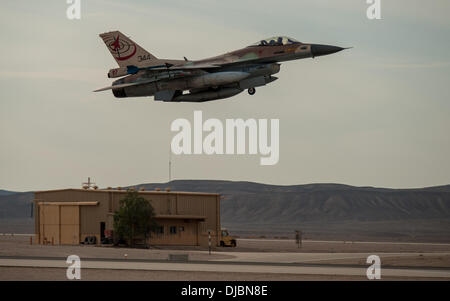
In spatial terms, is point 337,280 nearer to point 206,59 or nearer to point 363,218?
point 206,59

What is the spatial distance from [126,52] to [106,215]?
1803cm

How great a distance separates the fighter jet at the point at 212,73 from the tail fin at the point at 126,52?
0.25 meters

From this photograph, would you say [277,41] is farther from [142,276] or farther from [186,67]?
[142,276]

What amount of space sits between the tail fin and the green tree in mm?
15153

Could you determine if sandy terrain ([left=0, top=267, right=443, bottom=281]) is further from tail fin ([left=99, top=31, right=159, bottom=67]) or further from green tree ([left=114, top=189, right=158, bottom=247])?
green tree ([left=114, top=189, right=158, bottom=247])

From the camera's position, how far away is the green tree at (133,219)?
67.3 metres

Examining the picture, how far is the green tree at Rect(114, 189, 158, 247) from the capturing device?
221ft

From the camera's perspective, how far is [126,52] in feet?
187

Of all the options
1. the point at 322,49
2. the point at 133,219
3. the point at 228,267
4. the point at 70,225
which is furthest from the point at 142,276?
the point at 70,225

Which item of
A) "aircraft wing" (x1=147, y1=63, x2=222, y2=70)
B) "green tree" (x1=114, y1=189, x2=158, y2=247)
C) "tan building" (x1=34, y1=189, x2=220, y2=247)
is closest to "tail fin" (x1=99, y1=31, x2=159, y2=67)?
"aircraft wing" (x1=147, y1=63, x2=222, y2=70)

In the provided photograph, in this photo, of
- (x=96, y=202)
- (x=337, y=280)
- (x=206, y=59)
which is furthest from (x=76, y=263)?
(x=96, y=202)

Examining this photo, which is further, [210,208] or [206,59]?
[210,208]
